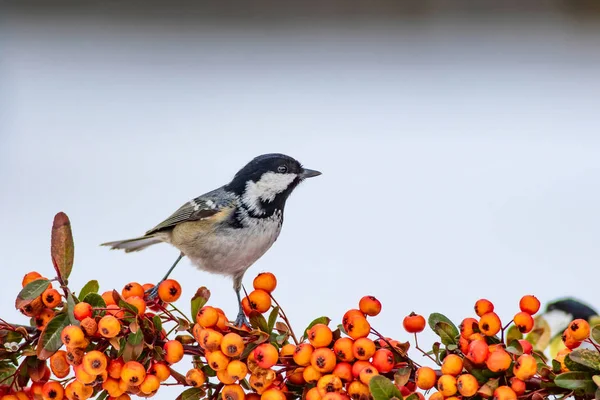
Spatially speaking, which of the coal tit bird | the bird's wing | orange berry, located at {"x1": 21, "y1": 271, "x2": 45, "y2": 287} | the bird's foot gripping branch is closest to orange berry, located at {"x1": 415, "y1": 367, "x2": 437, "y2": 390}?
the bird's foot gripping branch

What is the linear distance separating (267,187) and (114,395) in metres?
0.56

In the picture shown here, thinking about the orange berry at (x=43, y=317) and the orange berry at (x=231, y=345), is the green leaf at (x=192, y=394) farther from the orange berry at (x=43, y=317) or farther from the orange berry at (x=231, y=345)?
the orange berry at (x=43, y=317)

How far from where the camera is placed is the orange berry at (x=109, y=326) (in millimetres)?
739

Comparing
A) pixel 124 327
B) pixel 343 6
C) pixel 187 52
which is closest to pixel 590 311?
pixel 124 327

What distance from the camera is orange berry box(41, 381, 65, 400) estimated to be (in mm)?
792

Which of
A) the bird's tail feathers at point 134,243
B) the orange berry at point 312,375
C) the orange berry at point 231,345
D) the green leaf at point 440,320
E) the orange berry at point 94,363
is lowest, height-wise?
the orange berry at point 94,363

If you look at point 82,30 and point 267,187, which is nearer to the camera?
point 267,187

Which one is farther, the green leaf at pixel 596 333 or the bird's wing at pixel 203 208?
the bird's wing at pixel 203 208

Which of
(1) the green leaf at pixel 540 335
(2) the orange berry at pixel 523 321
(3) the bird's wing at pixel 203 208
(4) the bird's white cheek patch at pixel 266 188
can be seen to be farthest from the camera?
(3) the bird's wing at pixel 203 208

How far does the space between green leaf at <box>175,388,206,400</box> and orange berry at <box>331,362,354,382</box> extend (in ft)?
0.48

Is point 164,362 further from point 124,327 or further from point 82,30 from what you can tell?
point 82,30

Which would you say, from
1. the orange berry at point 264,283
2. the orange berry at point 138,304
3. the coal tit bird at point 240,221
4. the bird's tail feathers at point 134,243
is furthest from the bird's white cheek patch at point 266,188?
the orange berry at point 138,304

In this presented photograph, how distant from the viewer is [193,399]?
2.57ft

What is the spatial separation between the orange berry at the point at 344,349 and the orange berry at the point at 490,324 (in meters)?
0.13
